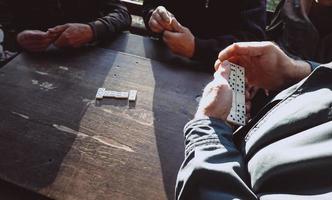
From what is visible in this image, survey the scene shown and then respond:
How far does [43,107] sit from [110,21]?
0.77m

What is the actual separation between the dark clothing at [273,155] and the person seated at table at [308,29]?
3.32 feet

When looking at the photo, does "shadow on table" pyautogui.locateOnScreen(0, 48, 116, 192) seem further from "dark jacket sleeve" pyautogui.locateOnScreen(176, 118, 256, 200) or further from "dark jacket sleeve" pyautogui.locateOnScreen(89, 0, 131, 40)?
"dark jacket sleeve" pyautogui.locateOnScreen(176, 118, 256, 200)

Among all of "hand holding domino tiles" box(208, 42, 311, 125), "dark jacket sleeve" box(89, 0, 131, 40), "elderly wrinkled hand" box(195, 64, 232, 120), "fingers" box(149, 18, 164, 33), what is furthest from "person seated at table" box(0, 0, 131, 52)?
"elderly wrinkled hand" box(195, 64, 232, 120)

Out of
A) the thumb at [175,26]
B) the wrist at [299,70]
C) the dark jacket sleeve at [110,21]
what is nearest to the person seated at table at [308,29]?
the wrist at [299,70]

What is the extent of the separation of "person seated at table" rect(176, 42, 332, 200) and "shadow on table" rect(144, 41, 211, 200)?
242 mm

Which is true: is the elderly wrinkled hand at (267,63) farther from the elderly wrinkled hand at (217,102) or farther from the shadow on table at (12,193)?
the shadow on table at (12,193)

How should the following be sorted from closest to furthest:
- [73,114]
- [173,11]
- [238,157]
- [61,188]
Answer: [238,157]
[61,188]
[73,114]
[173,11]

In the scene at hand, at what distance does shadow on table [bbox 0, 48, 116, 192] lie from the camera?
94 cm

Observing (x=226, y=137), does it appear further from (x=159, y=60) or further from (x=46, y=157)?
(x=159, y=60)

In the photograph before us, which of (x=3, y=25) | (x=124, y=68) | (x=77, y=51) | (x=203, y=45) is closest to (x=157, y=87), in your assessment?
(x=124, y=68)

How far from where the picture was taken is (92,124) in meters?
1.12

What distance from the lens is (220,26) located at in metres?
1.82

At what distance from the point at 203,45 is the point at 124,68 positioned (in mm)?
429

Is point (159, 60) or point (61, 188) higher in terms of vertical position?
point (159, 60)
